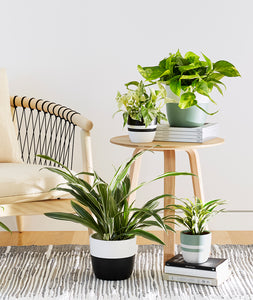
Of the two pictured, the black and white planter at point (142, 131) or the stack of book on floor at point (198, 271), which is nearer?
the stack of book on floor at point (198, 271)

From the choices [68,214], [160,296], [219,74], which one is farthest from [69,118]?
[160,296]

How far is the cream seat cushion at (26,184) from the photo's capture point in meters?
2.08

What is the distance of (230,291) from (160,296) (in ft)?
0.79

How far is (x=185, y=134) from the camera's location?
218 cm

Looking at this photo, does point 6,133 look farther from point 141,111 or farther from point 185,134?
point 185,134

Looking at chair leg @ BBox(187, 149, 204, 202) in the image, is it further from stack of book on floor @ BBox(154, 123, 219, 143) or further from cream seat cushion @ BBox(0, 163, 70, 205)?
cream seat cushion @ BBox(0, 163, 70, 205)

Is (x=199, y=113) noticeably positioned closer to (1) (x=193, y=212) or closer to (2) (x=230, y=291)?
(1) (x=193, y=212)

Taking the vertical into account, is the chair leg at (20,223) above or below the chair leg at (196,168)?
below

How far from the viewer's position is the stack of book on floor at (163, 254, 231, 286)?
202 centimetres

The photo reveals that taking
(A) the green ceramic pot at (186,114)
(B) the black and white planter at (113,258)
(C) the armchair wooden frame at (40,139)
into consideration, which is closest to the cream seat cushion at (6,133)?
(C) the armchair wooden frame at (40,139)

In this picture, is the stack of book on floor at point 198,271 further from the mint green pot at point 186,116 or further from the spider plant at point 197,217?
the mint green pot at point 186,116

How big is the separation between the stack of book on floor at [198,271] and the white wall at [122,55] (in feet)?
2.71

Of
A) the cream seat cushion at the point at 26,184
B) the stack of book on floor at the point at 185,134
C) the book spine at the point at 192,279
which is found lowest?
the book spine at the point at 192,279

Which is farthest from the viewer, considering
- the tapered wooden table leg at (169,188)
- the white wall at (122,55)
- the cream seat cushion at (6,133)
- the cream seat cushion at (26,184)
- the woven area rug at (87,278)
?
the white wall at (122,55)
